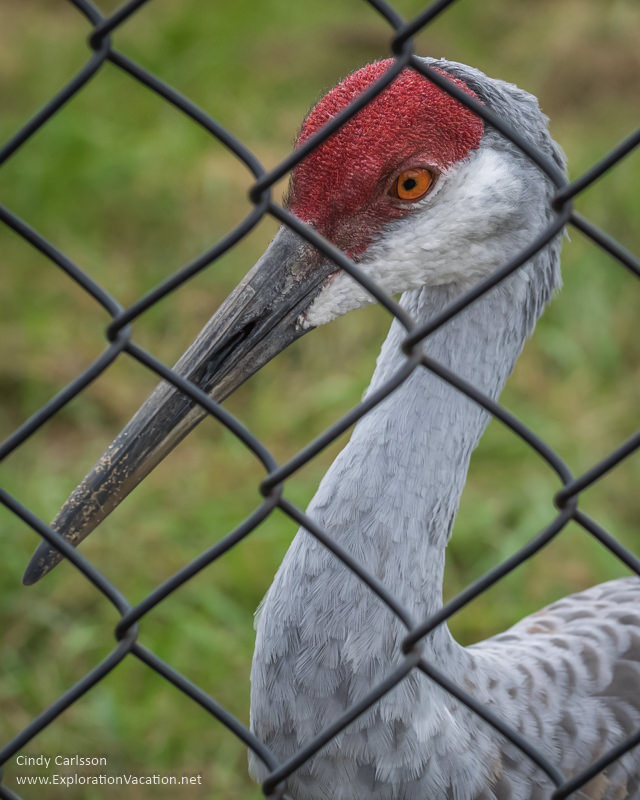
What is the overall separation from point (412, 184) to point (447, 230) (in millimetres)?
97

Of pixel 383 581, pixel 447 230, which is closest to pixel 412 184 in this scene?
pixel 447 230

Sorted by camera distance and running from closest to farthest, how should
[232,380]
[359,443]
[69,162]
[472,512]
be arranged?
[232,380] < [359,443] < [472,512] < [69,162]

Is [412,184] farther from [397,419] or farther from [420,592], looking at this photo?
[420,592]

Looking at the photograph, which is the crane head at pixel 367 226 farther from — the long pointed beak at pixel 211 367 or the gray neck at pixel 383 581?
Answer: the gray neck at pixel 383 581

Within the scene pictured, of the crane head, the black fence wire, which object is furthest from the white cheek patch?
the black fence wire

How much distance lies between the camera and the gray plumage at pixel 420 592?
5.28 ft

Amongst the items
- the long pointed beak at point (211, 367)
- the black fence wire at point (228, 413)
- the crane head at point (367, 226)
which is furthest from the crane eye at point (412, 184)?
the black fence wire at point (228, 413)

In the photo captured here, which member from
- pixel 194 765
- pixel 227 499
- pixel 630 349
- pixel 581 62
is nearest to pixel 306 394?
pixel 227 499

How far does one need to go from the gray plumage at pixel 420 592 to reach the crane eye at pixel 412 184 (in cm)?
4

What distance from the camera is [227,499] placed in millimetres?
3357

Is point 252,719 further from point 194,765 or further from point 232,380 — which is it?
point 194,765

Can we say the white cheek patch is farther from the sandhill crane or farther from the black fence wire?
the black fence wire

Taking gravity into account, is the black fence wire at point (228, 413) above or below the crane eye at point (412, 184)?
below

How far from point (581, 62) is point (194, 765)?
14.0ft
